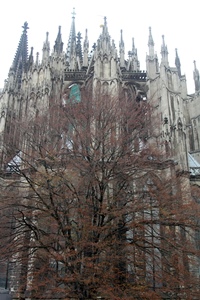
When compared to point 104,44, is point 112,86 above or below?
below

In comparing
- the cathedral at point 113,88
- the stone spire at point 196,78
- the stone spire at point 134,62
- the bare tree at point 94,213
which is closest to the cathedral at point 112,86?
the cathedral at point 113,88

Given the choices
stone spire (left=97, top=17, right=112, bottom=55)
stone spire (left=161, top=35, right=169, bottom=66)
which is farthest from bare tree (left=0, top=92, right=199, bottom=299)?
stone spire (left=161, top=35, right=169, bottom=66)

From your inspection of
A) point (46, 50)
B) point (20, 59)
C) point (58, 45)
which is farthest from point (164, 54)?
point (20, 59)

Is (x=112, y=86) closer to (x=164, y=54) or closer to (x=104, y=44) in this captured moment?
(x=104, y=44)

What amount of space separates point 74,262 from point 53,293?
1.39 meters

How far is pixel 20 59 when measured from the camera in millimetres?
36094

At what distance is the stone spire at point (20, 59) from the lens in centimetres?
3206

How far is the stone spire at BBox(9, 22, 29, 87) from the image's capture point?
32056 mm

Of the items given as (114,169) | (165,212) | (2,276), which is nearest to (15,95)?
(2,276)

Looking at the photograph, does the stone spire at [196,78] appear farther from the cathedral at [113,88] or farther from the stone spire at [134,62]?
the stone spire at [134,62]

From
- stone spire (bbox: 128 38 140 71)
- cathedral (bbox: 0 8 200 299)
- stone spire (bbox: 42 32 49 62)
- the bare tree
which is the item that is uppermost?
stone spire (bbox: 128 38 140 71)

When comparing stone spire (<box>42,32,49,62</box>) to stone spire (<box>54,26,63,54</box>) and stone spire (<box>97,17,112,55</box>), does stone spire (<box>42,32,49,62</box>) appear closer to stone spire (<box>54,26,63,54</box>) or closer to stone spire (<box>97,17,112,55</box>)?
stone spire (<box>54,26,63,54</box>)

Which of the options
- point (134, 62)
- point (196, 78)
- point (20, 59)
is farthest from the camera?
point (20, 59)

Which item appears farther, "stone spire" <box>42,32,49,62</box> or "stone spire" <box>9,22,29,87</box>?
"stone spire" <box>9,22,29,87</box>
